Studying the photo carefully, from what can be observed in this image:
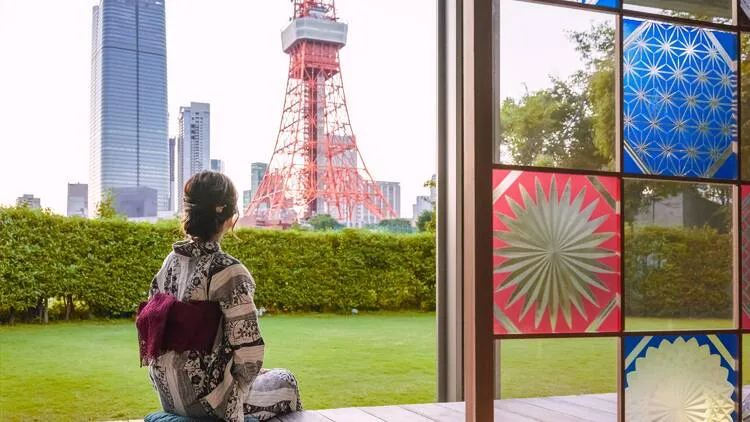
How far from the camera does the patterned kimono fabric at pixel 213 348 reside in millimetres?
2477

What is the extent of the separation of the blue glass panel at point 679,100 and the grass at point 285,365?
1144mm

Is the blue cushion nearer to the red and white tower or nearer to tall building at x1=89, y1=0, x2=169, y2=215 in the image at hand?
tall building at x1=89, y1=0, x2=169, y2=215

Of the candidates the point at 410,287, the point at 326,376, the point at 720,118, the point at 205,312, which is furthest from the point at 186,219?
the point at 410,287

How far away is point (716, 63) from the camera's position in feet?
7.84

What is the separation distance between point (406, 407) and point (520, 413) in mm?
641

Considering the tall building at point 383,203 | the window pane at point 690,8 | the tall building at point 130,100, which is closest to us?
the window pane at point 690,8

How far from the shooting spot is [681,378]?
2.29 metres

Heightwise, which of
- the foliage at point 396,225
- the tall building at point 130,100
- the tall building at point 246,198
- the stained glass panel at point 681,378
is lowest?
the stained glass panel at point 681,378

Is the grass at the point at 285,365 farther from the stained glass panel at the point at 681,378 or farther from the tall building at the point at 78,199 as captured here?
the tall building at the point at 78,199

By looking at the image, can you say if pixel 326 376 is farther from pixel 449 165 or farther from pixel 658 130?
pixel 658 130

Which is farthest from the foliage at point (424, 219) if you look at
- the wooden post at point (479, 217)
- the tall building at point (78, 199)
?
the wooden post at point (479, 217)

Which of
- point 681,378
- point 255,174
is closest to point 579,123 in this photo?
point 681,378

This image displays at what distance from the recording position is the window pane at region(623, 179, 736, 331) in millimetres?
2248

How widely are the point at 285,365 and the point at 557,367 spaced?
4502 mm
